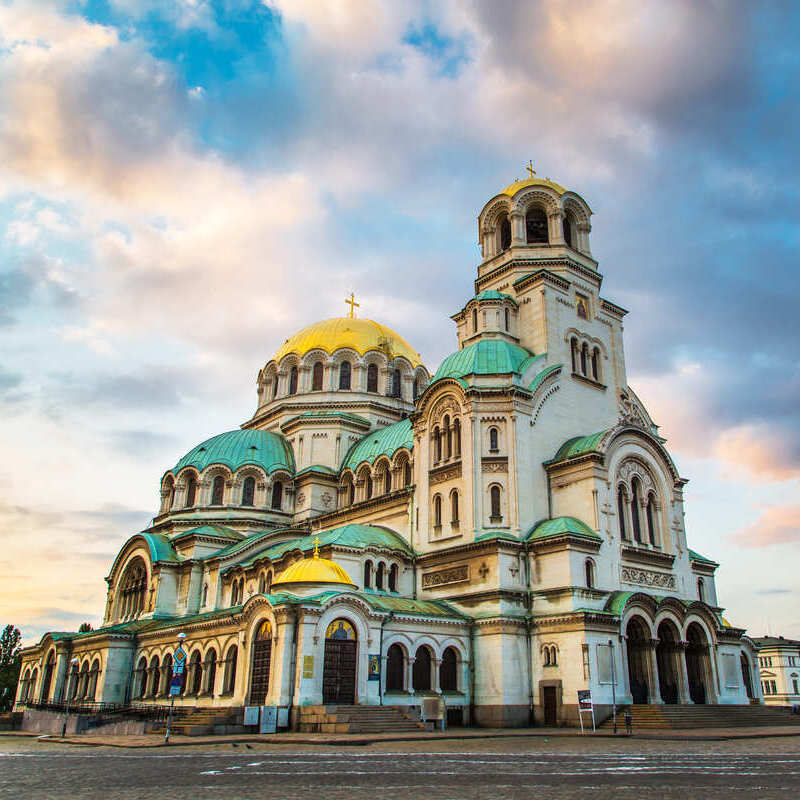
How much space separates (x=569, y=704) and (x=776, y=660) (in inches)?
2077

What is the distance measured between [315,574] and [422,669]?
635 cm

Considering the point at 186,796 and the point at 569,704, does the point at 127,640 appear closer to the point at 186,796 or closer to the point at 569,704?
the point at 569,704

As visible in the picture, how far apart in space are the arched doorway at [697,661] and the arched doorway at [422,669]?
12.8 meters

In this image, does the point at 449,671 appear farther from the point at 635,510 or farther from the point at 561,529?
the point at 635,510

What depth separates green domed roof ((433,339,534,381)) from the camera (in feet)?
130

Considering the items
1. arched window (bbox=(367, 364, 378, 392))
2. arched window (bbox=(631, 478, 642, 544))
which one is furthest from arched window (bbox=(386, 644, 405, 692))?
arched window (bbox=(367, 364, 378, 392))

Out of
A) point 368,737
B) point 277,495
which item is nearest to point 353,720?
point 368,737

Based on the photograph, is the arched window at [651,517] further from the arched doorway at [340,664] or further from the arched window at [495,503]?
the arched doorway at [340,664]

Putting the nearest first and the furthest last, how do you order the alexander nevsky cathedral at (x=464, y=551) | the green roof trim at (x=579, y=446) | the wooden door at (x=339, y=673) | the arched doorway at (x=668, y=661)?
the wooden door at (x=339, y=673)
the alexander nevsky cathedral at (x=464, y=551)
the arched doorway at (x=668, y=661)
the green roof trim at (x=579, y=446)

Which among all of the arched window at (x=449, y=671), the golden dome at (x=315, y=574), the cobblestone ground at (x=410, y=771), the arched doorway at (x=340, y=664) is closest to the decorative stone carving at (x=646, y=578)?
the arched window at (x=449, y=671)

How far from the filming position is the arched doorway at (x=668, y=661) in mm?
35875

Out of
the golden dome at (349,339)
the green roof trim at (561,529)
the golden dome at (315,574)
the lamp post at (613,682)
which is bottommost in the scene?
the lamp post at (613,682)

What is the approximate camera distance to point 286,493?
5128 centimetres

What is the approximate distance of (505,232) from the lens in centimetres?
4816
